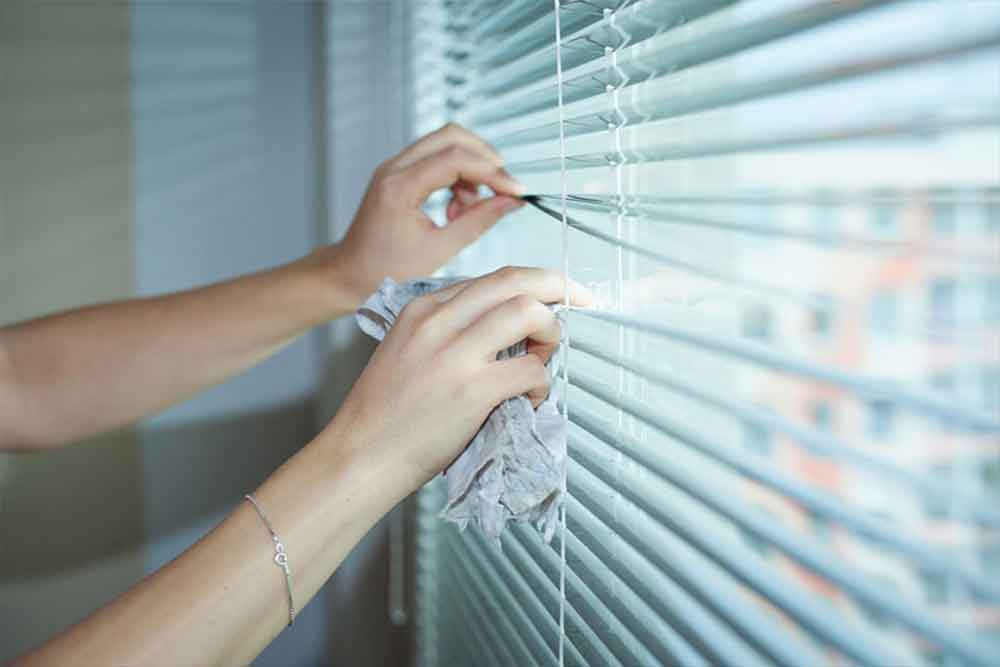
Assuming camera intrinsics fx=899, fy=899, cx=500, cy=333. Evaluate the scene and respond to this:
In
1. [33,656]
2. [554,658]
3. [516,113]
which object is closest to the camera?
[33,656]

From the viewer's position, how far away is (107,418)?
1.18 m

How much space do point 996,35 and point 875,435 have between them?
183 mm

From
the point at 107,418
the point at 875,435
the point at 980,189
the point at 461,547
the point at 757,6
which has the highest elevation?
the point at 757,6

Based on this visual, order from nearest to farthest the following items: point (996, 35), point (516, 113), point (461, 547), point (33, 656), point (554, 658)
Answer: point (996, 35), point (33, 656), point (554, 658), point (516, 113), point (461, 547)

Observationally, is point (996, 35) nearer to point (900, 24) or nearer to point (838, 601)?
point (900, 24)

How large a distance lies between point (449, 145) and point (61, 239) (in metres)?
0.95

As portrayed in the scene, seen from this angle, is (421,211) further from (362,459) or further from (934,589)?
(934,589)

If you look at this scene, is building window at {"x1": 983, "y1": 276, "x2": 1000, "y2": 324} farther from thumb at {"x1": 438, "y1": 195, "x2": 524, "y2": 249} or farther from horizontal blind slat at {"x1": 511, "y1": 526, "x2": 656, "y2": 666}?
thumb at {"x1": 438, "y1": 195, "x2": 524, "y2": 249}

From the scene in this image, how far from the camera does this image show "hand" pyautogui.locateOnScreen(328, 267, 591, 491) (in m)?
0.63

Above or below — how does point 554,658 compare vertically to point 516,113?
below

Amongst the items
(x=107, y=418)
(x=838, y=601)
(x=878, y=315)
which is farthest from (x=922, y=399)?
(x=107, y=418)

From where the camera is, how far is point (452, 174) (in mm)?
917

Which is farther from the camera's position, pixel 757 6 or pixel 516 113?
pixel 516 113

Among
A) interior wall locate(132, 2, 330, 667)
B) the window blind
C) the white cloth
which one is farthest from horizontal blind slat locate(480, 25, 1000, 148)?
interior wall locate(132, 2, 330, 667)
